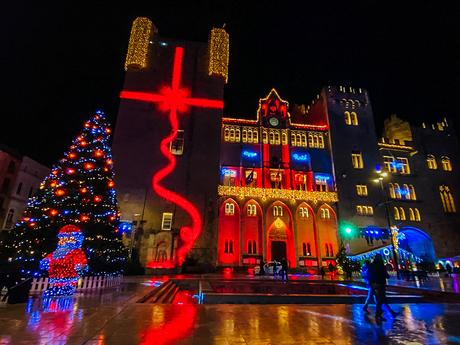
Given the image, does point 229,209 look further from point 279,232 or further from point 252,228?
point 279,232

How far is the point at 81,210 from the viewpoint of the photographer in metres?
15.2

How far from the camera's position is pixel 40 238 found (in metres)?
13.7

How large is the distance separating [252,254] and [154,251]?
39.7ft

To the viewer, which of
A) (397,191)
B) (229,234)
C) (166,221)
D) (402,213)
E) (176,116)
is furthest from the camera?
(397,191)

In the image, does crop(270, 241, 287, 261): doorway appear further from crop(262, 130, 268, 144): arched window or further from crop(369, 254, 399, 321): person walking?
crop(369, 254, 399, 321): person walking

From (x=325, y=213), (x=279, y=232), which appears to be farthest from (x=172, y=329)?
(x=325, y=213)

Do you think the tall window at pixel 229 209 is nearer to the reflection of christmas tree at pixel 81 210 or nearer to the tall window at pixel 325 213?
the tall window at pixel 325 213

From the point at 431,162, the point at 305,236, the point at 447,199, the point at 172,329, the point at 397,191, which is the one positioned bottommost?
the point at 172,329

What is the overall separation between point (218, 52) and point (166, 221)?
2630cm

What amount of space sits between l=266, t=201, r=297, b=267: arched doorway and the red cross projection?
1012cm

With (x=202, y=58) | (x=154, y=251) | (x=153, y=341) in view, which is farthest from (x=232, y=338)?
(x=202, y=58)

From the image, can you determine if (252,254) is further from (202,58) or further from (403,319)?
(202,58)

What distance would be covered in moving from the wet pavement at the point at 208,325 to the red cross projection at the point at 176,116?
22057mm

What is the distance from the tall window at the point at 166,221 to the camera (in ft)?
101
